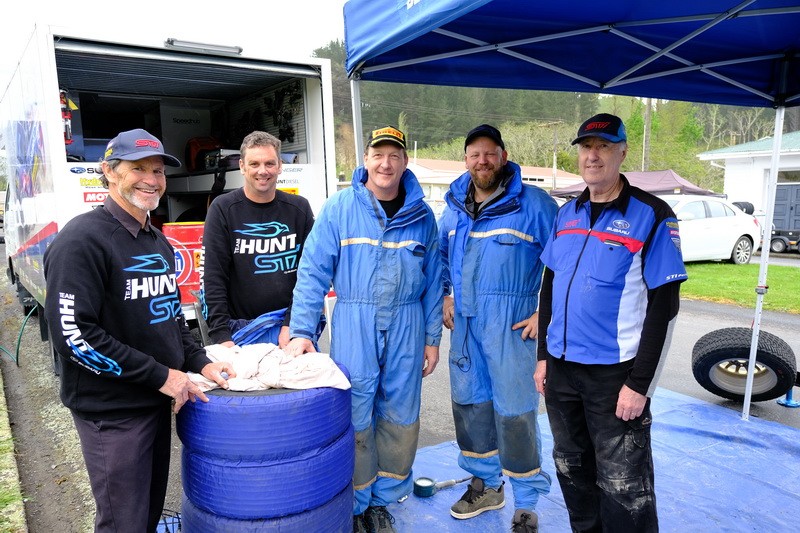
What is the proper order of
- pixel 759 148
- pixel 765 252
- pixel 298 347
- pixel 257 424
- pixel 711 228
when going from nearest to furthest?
pixel 257 424 < pixel 298 347 < pixel 765 252 < pixel 711 228 < pixel 759 148

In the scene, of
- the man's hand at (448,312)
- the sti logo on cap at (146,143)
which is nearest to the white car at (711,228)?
the man's hand at (448,312)

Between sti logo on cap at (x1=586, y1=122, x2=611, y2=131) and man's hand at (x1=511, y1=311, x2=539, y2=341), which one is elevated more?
sti logo on cap at (x1=586, y1=122, x2=611, y2=131)

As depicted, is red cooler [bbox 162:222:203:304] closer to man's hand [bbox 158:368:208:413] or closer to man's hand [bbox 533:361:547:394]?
man's hand [bbox 158:368:208:413]

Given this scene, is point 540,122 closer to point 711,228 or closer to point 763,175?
point 763,175

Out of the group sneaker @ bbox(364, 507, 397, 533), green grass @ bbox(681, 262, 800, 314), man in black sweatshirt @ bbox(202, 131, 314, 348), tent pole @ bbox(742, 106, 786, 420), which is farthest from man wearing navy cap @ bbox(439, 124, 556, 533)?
green grass @ bbox(681, 262, 800, 314)

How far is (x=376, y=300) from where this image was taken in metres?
2.71

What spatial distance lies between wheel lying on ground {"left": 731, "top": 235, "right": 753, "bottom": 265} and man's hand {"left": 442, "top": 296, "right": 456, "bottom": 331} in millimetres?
13238

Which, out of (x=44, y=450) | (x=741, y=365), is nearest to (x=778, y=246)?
(x=741, y=365)

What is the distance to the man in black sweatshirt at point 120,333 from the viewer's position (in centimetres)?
192

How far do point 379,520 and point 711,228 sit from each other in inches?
515

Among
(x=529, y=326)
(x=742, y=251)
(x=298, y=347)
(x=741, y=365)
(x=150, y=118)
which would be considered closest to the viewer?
(x=298, y=347)

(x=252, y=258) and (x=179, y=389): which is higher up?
(x=252, y=258)

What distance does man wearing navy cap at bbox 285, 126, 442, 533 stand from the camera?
2.71 meters

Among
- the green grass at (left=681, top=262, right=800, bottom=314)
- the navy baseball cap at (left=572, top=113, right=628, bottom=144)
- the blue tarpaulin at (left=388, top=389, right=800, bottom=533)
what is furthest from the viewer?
the green grass at (left=681, top=262, right=800, bottom=314)
